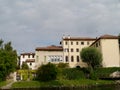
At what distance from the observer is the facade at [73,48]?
88.6 meters

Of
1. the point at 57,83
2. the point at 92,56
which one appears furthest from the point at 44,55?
the point at 57,83

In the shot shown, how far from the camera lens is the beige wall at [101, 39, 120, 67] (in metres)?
78.9

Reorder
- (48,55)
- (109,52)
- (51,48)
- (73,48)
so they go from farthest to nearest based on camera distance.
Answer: (73,48) < (51,48) < (48,55) < (109,52)

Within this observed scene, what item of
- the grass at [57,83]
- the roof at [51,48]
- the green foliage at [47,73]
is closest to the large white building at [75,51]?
the roof at [51,48]

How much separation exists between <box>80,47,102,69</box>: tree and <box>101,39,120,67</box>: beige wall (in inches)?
99.9

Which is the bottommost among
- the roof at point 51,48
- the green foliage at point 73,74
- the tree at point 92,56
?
the green foliage at point 73,74

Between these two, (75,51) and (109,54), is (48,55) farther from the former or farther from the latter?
(109,54)

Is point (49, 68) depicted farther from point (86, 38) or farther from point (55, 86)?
point (86, 38)

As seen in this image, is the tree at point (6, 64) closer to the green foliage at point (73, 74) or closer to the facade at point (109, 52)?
the green foliage at point (73, 74)

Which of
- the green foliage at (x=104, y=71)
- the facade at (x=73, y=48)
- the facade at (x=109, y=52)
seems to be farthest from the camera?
the facade at (x=73, y=48)

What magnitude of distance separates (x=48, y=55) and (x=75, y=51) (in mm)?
8867

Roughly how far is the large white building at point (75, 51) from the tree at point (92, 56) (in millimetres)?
2872

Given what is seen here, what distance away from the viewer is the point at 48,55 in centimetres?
8738

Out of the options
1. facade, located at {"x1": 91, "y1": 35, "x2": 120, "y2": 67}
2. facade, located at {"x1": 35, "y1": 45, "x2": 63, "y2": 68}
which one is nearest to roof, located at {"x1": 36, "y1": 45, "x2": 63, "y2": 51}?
facade, located at {"x1": 35, "y1": 45, "x2": 63, "y2": 68}
